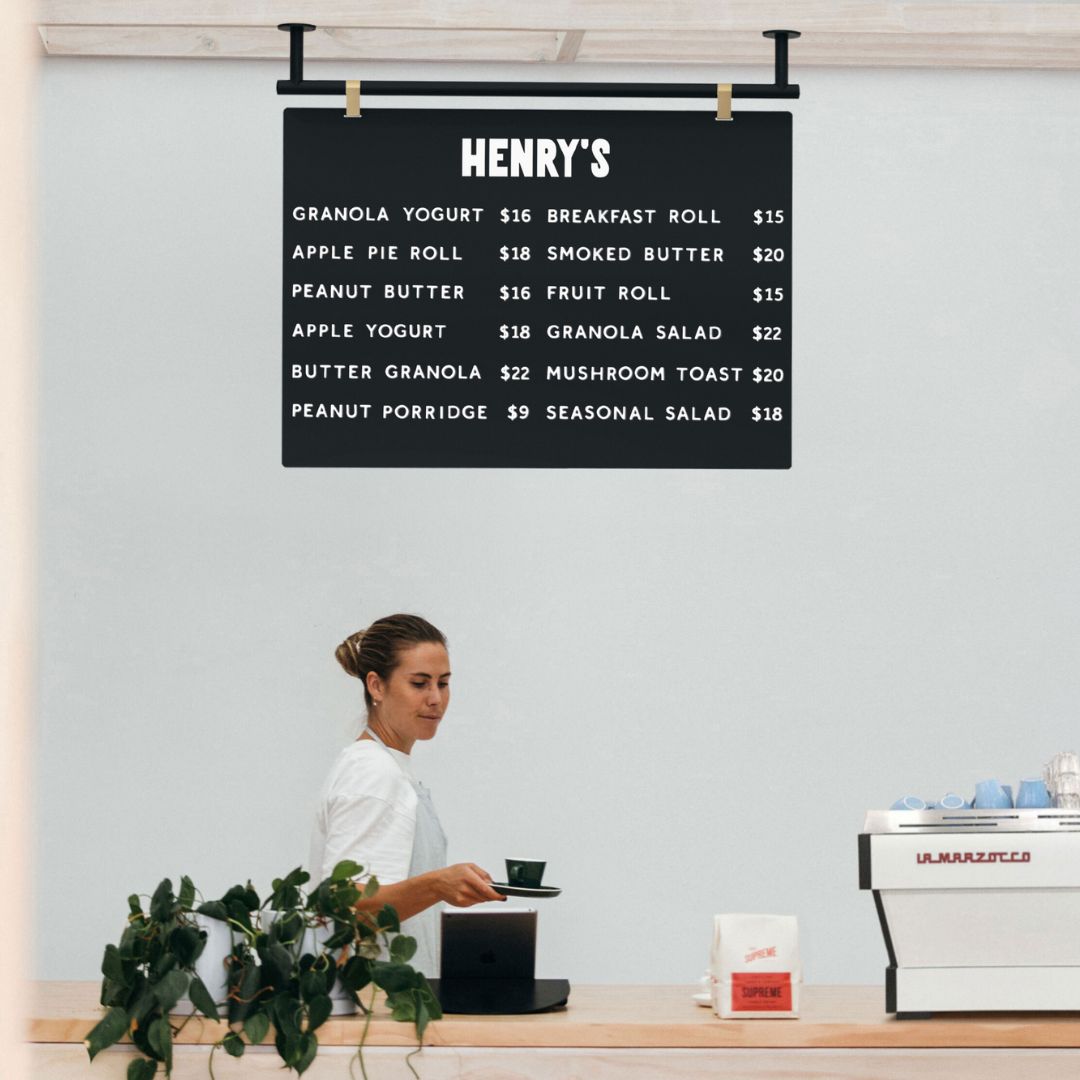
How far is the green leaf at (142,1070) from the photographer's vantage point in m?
2.00

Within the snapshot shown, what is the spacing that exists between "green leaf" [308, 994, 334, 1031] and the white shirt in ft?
1.70

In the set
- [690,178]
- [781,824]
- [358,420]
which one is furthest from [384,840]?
[781,824]

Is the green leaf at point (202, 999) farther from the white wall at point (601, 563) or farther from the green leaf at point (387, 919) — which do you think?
the white wall at point (601, 563)

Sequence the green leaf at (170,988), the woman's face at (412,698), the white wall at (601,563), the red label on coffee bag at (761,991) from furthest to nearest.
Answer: the white wall at (601,563), the woman's face at (412,698), the red label on coffee bag at (761,991), the green leaf at (170,988)

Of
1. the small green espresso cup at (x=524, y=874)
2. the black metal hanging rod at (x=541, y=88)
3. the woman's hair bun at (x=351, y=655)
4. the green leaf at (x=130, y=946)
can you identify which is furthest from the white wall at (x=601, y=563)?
the green leaf at (x=130, y=946)

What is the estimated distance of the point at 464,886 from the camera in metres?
2.22

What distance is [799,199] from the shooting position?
380 centimetres

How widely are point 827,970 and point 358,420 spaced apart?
6.21ft

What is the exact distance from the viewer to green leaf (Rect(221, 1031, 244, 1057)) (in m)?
1.99

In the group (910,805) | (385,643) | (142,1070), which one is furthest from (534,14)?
(142,1070)

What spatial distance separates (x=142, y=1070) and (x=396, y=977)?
1.11 ft

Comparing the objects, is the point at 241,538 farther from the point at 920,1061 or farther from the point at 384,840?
the point at 920,1061

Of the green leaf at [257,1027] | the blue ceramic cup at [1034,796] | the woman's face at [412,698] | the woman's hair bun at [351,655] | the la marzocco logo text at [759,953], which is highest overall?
the woman's hair bun at [351,655]

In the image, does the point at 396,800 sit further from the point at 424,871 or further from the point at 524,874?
the point at 524,874
